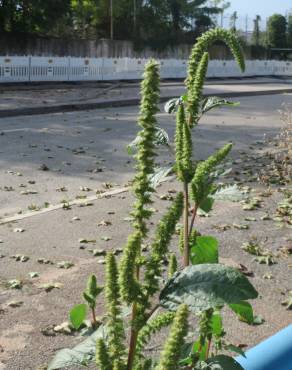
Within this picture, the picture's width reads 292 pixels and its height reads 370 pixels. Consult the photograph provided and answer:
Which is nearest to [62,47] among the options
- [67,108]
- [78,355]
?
[67,108]

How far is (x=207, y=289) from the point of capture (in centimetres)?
122

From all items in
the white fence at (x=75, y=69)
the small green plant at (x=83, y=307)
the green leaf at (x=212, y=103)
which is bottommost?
the small green plant at (x=83, y=307)

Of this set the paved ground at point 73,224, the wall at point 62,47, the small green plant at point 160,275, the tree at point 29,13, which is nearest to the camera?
the small green plant at point 160,275

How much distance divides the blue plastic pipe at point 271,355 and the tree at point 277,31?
54.3m

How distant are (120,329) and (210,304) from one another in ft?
0.68

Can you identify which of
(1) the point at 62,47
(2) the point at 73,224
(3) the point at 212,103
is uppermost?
(1) the point at 62,47

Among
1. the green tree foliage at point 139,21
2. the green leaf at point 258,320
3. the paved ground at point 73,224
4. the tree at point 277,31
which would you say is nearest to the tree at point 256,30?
the tree at point 277,31

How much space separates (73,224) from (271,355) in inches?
→ 172

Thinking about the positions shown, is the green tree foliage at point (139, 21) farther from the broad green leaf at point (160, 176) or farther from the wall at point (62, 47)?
the broad green leaf at point (160, 176)

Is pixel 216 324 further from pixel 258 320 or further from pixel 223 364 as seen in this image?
pixel 258 320

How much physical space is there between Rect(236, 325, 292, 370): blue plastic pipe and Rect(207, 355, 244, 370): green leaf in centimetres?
24

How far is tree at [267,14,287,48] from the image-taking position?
5397cm

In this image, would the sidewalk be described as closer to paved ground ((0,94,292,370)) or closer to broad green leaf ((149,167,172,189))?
paved ground ((0,94,292,370))

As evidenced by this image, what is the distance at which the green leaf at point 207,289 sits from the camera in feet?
3.95
